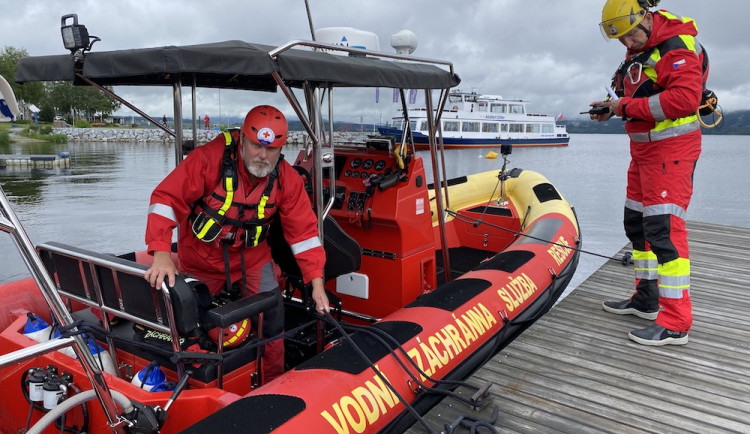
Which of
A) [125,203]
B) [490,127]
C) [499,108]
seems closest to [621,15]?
[125,203]

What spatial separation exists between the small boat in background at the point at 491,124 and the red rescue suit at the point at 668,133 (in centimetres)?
2288

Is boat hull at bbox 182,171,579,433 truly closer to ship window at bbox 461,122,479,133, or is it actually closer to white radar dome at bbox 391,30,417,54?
white radar dome at bbox 391,30,417,54

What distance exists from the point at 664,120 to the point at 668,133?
0.07 meters

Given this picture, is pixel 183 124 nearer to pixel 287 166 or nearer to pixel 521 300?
pixel 287 166

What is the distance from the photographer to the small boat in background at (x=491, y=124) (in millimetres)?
28814

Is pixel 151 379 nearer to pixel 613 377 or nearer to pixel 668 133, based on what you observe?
pixel 613 377

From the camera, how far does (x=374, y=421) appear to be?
197 cm

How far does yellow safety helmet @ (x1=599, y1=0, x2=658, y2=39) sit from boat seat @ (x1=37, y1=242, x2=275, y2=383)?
1.94 meters

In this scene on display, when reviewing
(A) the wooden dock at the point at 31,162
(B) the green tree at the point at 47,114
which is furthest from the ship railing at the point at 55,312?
(B) the green tree at the point at 47,114

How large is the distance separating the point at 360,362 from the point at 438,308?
0.63 m

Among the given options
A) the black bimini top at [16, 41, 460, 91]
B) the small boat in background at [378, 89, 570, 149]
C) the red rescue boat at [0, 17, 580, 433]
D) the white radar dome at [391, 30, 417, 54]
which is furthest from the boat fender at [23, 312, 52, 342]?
the small boat in background at [378, 89, 570, 149]

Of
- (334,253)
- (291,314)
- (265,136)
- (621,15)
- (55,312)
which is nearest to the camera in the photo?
(55,312)

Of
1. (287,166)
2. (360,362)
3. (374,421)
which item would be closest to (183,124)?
(287,166)

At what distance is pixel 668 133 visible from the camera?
246cm
